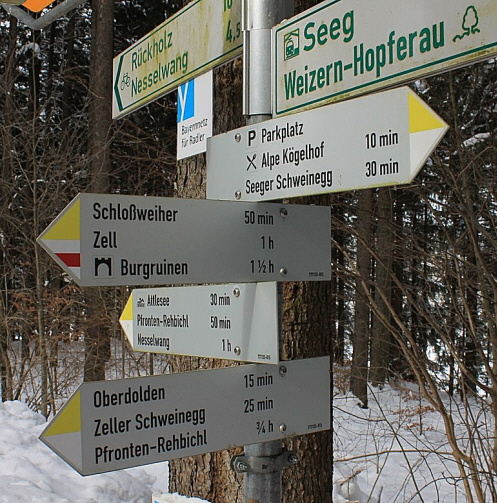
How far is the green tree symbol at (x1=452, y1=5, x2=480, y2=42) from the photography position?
5.04ft

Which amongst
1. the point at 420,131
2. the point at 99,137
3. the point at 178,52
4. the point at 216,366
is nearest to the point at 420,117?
the point at 420,131

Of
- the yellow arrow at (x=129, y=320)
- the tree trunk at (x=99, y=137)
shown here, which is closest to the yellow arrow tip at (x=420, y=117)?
the yellow arrow at (x=129, y=320)

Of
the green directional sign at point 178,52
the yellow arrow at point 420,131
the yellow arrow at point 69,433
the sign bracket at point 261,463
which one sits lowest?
the sign bracket at point 261,463

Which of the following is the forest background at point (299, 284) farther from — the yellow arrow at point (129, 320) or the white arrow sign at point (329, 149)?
the white arrow sign at point (329, 149)

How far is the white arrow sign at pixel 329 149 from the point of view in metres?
1.58

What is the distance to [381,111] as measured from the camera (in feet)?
5.44

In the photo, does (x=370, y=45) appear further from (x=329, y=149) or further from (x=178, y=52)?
(x=178, y=52)

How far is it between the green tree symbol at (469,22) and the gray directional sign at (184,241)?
0.66 metres

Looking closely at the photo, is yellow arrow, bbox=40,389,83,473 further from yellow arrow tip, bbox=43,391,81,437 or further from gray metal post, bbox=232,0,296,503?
gray metal post, bbox=232,0,296,503

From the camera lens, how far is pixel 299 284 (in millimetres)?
3736

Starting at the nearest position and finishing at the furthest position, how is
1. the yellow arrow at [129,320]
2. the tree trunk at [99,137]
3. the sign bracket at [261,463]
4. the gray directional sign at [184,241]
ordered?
the gray directional sign at [184,241] < the sign bracket at [261,463] < the yellow arrow at [129,320] < the tree trunk at [99,137]

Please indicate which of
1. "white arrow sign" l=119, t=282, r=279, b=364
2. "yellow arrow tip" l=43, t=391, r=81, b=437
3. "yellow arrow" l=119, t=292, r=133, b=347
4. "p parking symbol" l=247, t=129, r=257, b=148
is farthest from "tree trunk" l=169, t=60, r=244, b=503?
"yellow arrow tip" l=43, t=391, r=81, b=437

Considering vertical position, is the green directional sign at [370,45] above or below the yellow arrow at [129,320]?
above

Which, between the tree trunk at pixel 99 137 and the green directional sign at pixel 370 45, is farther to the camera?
the tree trunk at pixel 99 137
